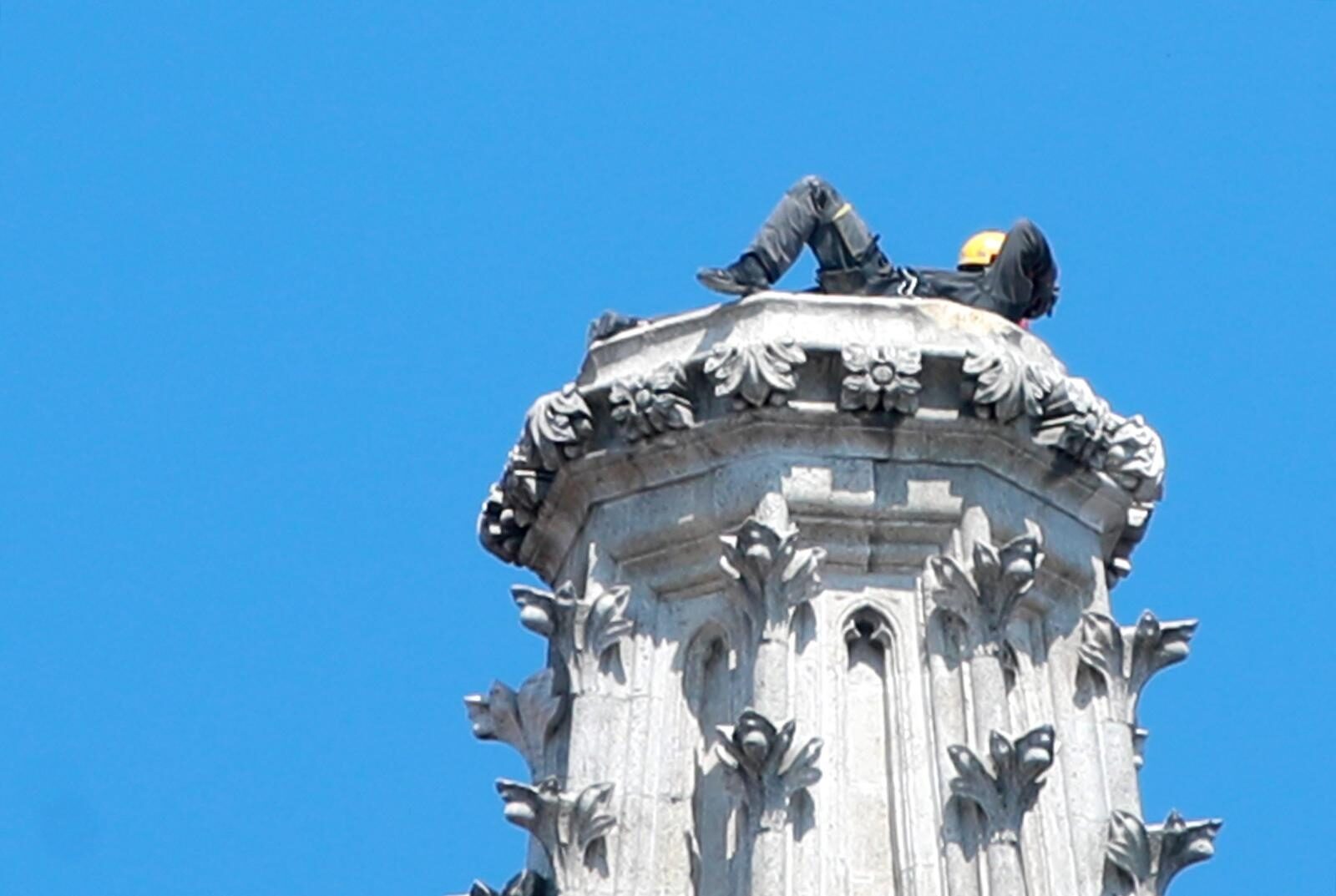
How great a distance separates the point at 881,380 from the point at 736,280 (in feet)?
4.63

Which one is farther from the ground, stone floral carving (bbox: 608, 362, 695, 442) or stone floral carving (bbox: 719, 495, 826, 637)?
stone floral carving (bbox: 608, 362, 695, 442)

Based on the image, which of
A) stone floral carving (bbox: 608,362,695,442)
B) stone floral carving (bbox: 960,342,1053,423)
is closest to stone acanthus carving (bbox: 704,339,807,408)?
stone floral carving (bbox: 608,362,695,442)

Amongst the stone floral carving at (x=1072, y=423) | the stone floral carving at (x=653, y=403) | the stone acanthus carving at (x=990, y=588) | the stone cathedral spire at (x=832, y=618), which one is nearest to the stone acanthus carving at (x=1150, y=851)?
the stone cathedral spire at (x=832, y=618)

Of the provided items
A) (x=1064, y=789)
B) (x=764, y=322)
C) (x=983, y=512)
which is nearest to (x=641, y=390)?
(x=764, y=322)

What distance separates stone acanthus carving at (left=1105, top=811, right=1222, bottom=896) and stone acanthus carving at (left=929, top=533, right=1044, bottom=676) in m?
1.19

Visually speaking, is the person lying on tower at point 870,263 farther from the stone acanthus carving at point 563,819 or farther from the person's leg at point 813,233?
the stone acanthus carving at point 563,819

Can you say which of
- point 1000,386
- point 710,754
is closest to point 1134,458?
point 1000,386

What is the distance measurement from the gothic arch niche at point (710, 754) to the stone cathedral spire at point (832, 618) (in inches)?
0.8

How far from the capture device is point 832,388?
21.0 meters

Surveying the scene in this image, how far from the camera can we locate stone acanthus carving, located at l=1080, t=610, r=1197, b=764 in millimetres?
21094

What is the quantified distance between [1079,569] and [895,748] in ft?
7.01

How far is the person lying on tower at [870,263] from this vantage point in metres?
22.3

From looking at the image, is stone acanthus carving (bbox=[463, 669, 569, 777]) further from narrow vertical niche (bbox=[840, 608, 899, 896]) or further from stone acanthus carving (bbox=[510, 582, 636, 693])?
narrow vertical niche (bbox=[840, 608, 899, 896])

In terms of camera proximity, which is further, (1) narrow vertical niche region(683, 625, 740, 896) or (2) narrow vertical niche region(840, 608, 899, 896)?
(1) narrow vertical niche region(683, 625, 740, 896)
